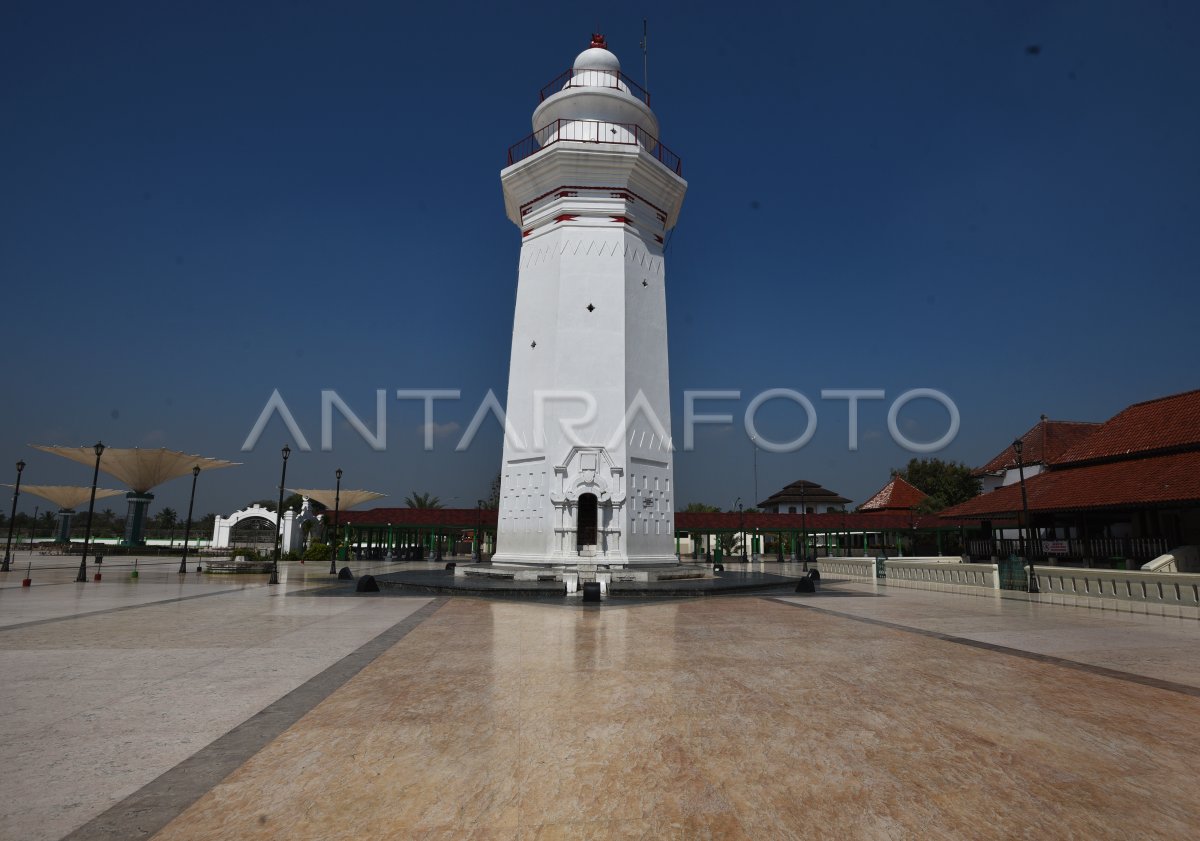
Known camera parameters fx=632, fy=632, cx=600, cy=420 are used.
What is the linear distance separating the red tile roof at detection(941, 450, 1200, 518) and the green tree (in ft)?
79.9

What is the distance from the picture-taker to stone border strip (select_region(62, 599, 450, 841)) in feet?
12.0

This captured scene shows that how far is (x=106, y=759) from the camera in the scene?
4.72 metres

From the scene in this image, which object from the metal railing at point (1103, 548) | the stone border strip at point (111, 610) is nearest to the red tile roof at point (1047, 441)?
the metal railing at point (1103, 548)

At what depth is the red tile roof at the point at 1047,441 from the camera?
36281 millimetres

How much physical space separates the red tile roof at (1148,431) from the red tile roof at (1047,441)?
8092 millimetres

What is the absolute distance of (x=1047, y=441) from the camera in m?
37.0

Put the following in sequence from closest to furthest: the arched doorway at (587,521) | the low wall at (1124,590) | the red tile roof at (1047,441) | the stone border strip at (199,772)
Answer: the stone border strip at (199,772) < the low wall at (1124,590) < the arched doorway at (587,521) < the red tile roof at (1047,441)

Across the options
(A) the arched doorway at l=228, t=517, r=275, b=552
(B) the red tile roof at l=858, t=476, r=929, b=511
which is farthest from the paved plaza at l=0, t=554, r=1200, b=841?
(A) the arched doorway at l=228, t=517, r=275, b=552

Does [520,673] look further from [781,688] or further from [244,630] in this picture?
[244,630]

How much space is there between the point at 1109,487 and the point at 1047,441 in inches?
612

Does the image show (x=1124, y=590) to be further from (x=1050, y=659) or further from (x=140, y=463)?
(x=140, y=463)

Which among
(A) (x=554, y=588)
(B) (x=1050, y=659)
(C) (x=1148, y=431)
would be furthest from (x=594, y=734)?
(C) (x=1148, y=431)

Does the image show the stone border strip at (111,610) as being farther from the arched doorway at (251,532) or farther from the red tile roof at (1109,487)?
the arched doorway at (251,532)

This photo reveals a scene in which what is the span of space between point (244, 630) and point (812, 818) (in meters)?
10.7
